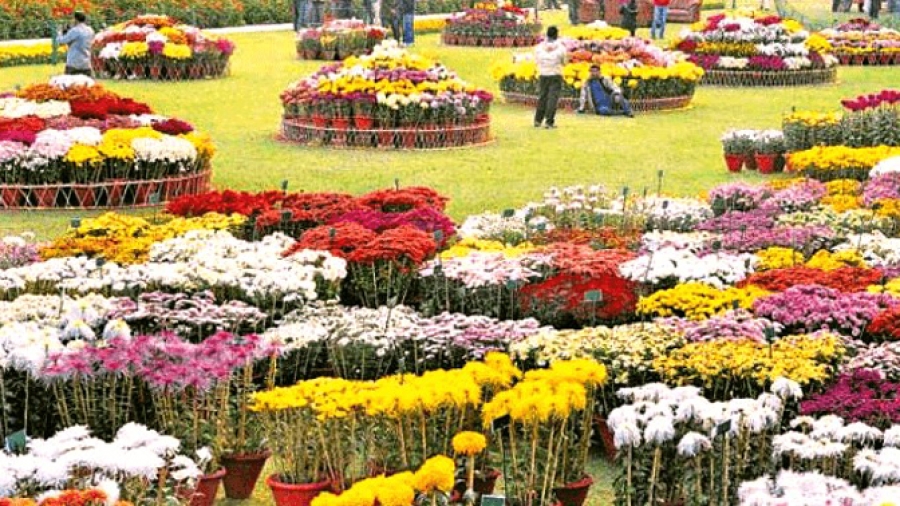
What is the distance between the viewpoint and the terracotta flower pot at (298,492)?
26.3 ft

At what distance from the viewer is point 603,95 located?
25266 millimetres

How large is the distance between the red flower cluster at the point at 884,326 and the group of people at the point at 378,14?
26526 mm

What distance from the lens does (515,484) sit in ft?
25.7

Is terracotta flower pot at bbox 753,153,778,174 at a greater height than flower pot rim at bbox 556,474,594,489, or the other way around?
flower pot rim at bbox 556,474,594,489

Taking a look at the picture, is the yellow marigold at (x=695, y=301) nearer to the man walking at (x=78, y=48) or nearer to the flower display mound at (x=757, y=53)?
the man walking at (x=78, y=48)

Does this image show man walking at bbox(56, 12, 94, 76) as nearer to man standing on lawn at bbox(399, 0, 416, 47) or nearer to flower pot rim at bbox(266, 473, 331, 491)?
man standing on lawn at bbox(399, 0, 416, 47)

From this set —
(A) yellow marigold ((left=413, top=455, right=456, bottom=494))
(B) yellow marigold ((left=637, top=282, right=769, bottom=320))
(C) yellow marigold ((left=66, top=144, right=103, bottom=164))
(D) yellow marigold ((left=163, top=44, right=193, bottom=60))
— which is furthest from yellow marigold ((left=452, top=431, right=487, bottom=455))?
(D) yellow marigold ((left=163, top=44, right=193, bottom=60))

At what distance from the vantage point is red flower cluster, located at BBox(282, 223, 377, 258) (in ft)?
39.9

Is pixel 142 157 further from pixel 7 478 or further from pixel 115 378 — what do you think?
pixel 7 478

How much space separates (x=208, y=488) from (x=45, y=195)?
8.67 metres

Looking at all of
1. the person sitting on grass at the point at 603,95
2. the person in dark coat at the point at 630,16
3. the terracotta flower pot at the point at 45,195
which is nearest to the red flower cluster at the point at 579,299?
the terracotta flower pot at the point at 45,195

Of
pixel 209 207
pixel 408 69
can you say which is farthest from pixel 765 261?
pixel 408 69

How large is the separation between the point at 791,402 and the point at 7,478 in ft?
12.4

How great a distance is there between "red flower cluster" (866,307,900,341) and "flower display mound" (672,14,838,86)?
20620 millimetres
